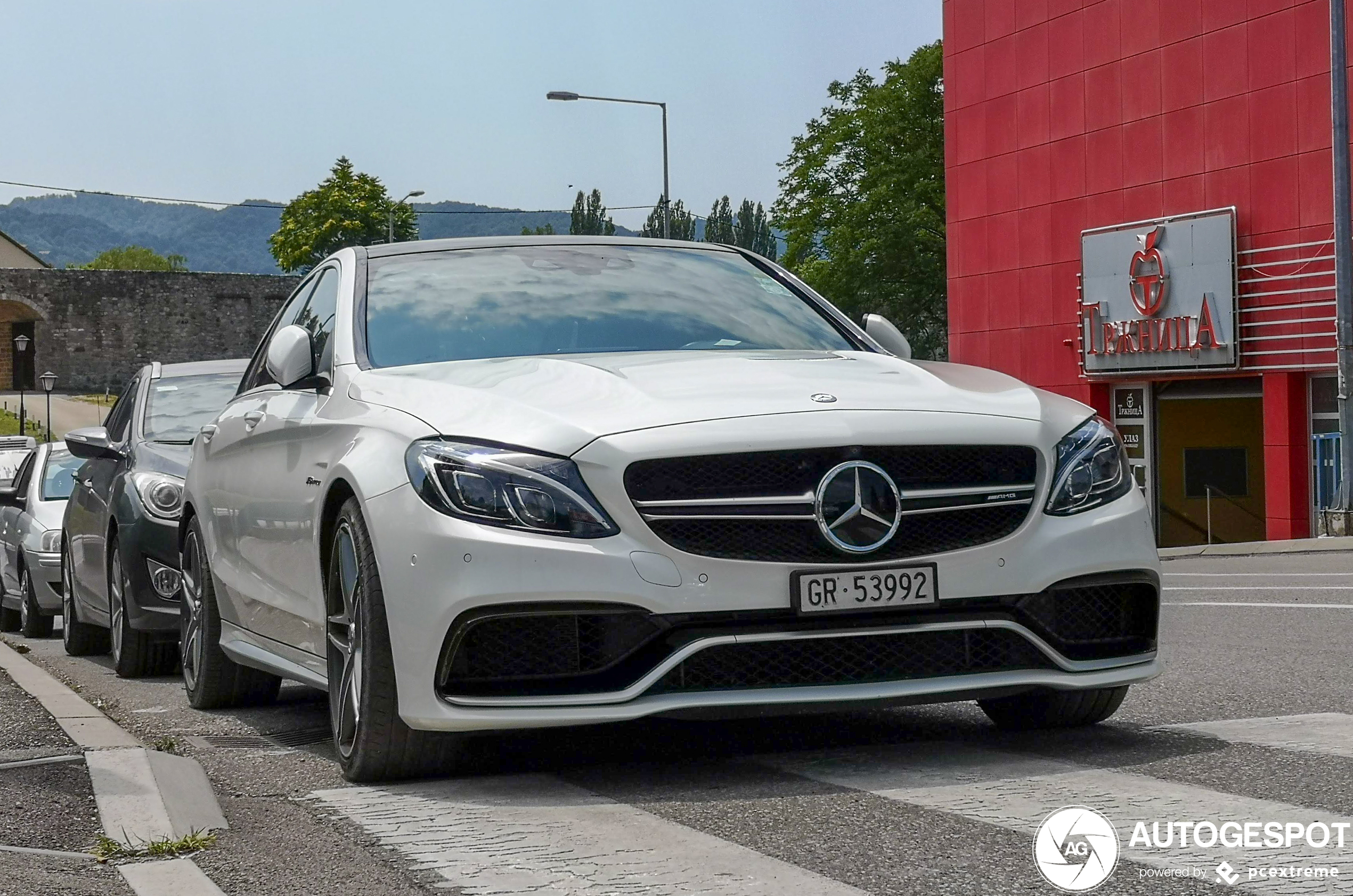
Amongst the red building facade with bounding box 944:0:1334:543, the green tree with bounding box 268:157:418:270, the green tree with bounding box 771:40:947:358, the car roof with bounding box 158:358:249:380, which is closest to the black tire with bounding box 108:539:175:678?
the car roof with bounding box 158:358:249:380

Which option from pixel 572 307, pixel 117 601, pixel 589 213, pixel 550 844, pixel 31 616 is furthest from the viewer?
pixel 589 213

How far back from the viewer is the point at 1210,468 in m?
31.8

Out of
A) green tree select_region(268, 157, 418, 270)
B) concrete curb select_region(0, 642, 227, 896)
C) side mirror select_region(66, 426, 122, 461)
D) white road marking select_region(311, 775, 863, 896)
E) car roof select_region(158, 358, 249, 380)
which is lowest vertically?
concrete curb select_region(0, 642, 227, 896)

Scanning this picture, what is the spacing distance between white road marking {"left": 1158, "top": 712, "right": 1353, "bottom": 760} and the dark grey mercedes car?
524 centimetres

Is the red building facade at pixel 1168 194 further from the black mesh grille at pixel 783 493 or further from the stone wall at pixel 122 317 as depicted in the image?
the stone wall at pixel 122 317

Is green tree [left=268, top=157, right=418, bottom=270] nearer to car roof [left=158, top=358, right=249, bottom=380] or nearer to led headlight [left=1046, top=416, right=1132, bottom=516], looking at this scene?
car roof [left=158, top=358, right=249, bottom=380]

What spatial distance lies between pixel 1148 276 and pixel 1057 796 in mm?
28348

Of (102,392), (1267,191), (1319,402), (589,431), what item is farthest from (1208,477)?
(102,392)

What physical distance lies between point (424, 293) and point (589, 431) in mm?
1609

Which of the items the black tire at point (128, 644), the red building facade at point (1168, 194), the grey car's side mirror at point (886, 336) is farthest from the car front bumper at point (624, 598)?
the red building facade at point (1168, 194)

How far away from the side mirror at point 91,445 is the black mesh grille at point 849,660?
630 centimetres

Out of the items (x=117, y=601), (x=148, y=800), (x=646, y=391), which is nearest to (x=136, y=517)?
(x=117, y=601)

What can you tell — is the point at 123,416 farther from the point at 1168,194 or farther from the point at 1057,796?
the point at 1168,194

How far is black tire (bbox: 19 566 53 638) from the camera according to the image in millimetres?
14531
